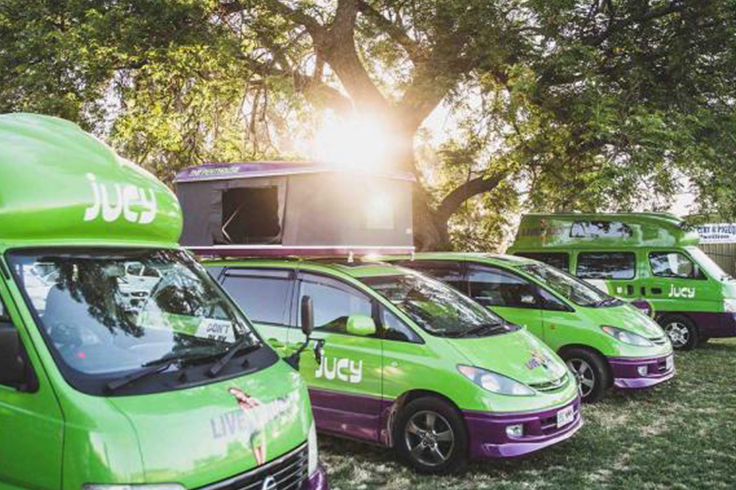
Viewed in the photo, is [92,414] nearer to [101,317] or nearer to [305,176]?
[101,317]

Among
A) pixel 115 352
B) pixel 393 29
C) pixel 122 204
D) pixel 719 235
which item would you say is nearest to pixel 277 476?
pixel 115 352

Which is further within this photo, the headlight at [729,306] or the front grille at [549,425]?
the headlight at [729,306]

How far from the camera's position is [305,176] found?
23.3ft

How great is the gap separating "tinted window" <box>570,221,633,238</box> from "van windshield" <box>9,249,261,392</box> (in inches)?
414

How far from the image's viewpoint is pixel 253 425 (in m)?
3.26

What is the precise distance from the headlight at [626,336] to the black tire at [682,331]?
16.6ft

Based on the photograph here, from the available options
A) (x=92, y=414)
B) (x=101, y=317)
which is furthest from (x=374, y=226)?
(x=92, y=414)

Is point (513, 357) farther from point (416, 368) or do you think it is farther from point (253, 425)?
point (253, 425)

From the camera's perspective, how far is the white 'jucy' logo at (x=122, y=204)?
3559mm

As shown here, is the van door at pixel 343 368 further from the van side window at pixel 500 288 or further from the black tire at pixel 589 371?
the black tire at pixel 589 371

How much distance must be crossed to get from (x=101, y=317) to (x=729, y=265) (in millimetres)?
22889

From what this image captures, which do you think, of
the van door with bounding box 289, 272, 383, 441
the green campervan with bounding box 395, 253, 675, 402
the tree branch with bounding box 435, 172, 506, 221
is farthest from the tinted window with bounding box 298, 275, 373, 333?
the tree branch with bounding box 435, 172, 506, 221

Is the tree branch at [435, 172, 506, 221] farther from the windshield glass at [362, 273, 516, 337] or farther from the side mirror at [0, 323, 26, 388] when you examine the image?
the side mirror at [0, 323, 26, 388]

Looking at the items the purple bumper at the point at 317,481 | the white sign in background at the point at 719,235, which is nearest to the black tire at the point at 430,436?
the purple bumper at the point at 317,481
